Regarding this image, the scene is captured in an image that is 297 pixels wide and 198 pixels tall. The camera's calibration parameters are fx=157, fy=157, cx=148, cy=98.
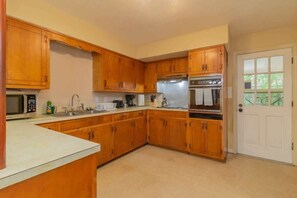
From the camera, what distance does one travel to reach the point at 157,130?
3.81 metres

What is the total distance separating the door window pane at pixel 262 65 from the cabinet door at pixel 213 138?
4.64 ft

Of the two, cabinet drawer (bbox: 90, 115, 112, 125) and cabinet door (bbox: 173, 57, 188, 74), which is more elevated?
cabinet door (bbox: 173, 57, 188, 74)

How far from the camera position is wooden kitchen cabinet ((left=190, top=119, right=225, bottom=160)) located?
9.77ft

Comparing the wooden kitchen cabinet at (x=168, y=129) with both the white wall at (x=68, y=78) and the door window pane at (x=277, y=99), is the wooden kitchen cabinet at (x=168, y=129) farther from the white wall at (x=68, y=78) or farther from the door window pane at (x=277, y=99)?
the door window pane at (x=277, y=99)

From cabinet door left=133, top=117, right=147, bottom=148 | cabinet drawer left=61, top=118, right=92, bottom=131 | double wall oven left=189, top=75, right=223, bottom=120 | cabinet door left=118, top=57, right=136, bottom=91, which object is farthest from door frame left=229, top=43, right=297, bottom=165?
cabinet drawer left=61, top=118, right=92, bottom=131

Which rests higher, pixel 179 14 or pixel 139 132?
pixel 179 14

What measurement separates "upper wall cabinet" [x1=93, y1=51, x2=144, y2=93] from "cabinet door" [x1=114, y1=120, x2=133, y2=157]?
830 mm

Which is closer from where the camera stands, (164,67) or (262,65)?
(262,65)

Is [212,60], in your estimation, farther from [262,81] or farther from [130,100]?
[130,100]

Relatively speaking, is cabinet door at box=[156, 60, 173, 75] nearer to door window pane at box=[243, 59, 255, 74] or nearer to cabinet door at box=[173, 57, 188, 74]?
cabinet door at box=[173, 57, 188, 74]

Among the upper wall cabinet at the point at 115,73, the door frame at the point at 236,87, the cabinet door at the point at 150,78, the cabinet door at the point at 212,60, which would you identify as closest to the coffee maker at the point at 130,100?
the upper wall cabinet at the point at 115,73

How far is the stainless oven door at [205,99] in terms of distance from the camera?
2.99m

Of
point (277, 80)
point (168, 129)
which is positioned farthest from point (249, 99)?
point (168, 129)

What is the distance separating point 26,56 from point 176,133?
2984mm
